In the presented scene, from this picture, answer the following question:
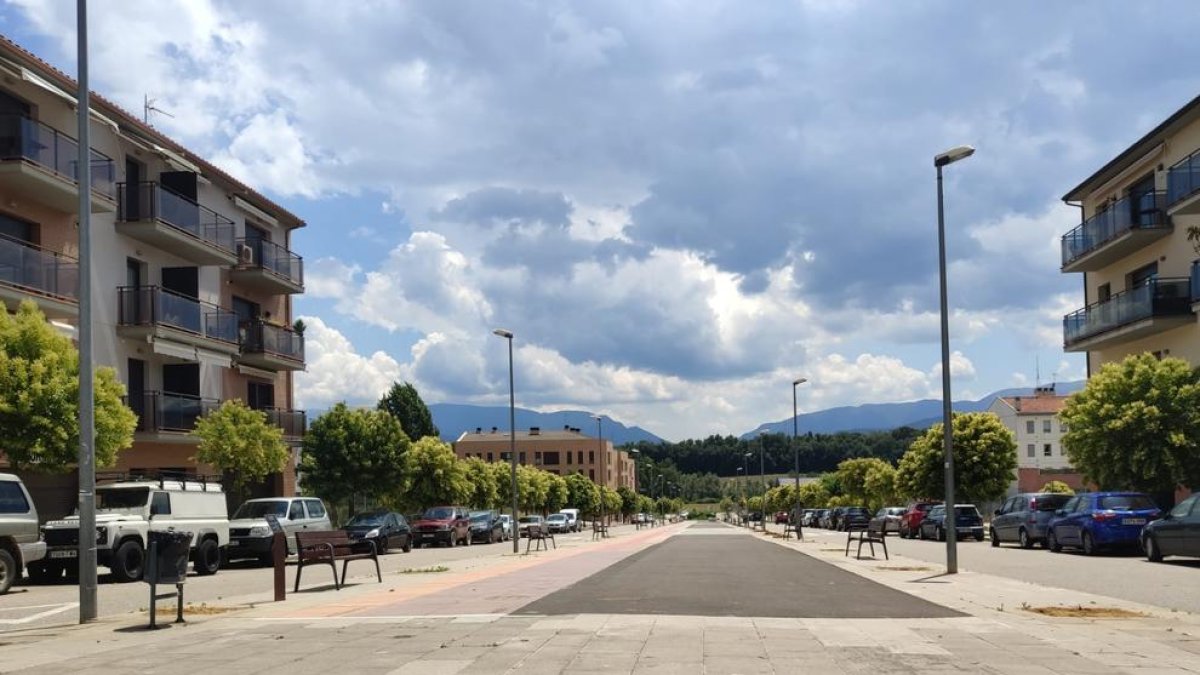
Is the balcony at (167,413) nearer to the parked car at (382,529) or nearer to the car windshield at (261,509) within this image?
the car windshield at (261,509)

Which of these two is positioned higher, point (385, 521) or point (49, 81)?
point (49, 81)

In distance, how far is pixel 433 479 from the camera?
5559 cm

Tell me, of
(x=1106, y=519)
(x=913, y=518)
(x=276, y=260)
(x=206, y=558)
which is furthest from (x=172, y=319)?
(x=913, y=518)

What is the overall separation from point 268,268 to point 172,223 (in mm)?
7817

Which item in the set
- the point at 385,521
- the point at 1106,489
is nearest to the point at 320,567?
the point at 385,521

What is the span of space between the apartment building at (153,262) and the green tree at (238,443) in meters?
1.74

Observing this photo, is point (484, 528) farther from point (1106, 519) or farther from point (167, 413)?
point (1106, 519)

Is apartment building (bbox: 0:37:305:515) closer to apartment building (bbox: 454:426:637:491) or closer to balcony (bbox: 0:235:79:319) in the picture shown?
balcony (bbox: 0:235:79:319)

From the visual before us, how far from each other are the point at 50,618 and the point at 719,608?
897cm

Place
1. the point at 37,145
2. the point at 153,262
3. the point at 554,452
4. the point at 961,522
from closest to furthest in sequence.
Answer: the point at 37,145
the point at 153,262
the point at 961,522
the point at 554,452

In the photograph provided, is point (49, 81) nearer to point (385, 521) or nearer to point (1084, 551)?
point (385, 521)

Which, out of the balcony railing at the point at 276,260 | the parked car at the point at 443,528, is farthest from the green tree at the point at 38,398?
the parked car at the point at 443,528

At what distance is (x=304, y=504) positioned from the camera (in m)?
31.3

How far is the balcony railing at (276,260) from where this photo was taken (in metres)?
42.8
